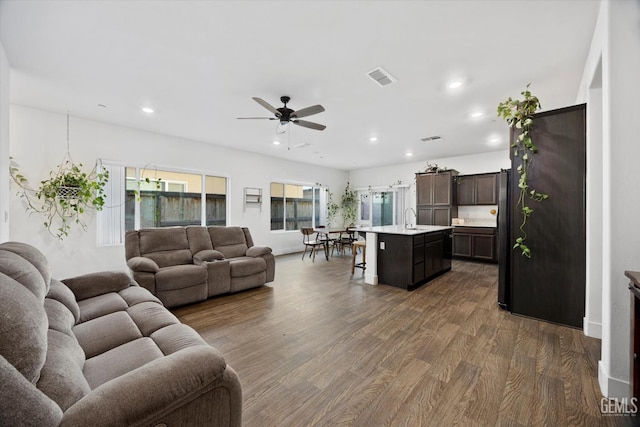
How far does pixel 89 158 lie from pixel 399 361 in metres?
5.54

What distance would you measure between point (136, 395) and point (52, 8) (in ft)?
9.32

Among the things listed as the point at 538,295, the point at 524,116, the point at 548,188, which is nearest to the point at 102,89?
the point at 524,116

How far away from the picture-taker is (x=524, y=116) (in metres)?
2.83

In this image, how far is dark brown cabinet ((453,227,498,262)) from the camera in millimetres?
5902

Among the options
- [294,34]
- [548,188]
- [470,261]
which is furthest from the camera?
[470,261]

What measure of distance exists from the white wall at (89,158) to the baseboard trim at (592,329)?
19.9ft

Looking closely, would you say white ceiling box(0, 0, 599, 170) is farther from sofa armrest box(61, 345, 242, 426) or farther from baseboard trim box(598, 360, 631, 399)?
baseboard trim box(598, 360, 631, 399)

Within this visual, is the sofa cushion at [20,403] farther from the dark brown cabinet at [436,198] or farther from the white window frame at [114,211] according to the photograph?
the dark brown cabinet at [436,198]

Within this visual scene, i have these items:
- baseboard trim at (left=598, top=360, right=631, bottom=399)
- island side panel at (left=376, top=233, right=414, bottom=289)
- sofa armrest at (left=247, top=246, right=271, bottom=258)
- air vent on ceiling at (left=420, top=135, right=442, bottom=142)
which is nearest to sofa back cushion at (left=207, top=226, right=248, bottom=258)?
sofa armrest at (left=247, top=246, right=271, bottom=258)

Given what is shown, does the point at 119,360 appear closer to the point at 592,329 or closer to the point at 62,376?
the point at 62,376

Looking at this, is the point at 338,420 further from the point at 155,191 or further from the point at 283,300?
the point at 155,191

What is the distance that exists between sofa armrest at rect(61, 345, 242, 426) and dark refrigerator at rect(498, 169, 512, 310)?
11.3ft

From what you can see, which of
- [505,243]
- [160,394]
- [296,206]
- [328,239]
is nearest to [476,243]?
[505,243]

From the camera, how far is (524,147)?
2.89m
